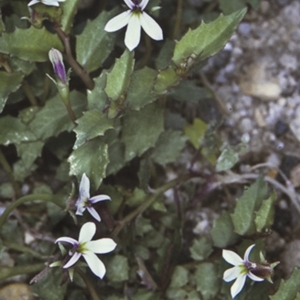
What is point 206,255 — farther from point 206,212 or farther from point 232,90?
point 232,90

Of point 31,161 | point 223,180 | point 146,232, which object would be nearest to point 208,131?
point 223,180

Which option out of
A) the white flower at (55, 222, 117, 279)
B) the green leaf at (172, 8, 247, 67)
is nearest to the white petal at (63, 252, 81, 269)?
the white flower at (55, 222, 117, 279)

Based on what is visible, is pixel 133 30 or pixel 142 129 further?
pixel 142 129

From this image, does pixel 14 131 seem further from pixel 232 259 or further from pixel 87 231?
pixel 232 259

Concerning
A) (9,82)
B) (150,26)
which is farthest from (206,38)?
(9,82)

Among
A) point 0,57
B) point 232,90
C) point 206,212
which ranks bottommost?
point 206,212

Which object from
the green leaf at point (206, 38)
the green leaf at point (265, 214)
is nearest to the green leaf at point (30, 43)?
the green leaf at point (206, 38)
